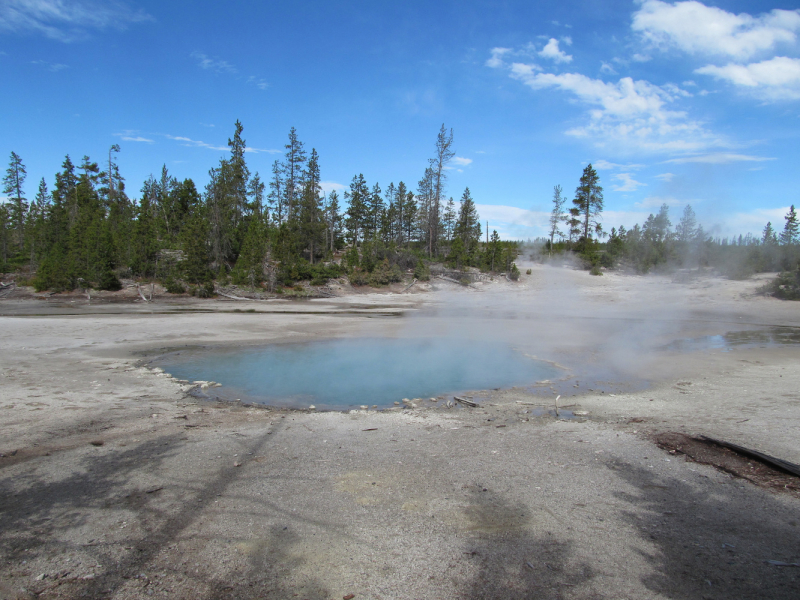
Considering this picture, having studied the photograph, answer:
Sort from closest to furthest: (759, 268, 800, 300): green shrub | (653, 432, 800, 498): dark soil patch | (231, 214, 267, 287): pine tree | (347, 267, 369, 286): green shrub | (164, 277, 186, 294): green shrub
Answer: (653, 432, 800, 498): dark soil patch
(759, 268, 800, 300): green shrub
(164, 277, 186, 294): green shrub
(231, 214, 267, 287): pine tree
(347, 267, 369, 286): green shrub

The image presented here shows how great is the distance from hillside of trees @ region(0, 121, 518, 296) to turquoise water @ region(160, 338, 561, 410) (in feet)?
74.9

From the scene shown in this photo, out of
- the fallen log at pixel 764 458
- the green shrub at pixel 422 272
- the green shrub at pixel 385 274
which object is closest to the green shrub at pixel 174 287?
the green shrub at pixel 385 274

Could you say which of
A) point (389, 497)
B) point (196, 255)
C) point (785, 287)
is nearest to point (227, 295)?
point (196, 255)

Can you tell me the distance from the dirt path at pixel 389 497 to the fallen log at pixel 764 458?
453mm

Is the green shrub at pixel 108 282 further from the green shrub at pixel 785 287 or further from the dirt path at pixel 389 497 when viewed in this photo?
the green shrub at pixel 785 287

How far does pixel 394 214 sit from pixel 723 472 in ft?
186

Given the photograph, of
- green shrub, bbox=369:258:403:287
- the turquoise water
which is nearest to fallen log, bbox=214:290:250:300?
green shrub, bbox=369:258:403:287

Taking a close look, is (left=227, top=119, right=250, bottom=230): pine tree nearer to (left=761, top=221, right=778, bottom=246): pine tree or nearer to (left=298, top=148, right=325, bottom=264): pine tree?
(left=298, top=148, right=325, bottom=264): pine tree

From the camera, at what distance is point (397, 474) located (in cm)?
471

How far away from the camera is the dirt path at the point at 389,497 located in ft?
9.84

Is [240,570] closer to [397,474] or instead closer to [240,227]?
[397,474]

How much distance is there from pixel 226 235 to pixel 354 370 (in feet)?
109

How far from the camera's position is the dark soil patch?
429 centimetres

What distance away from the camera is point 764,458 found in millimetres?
4754
